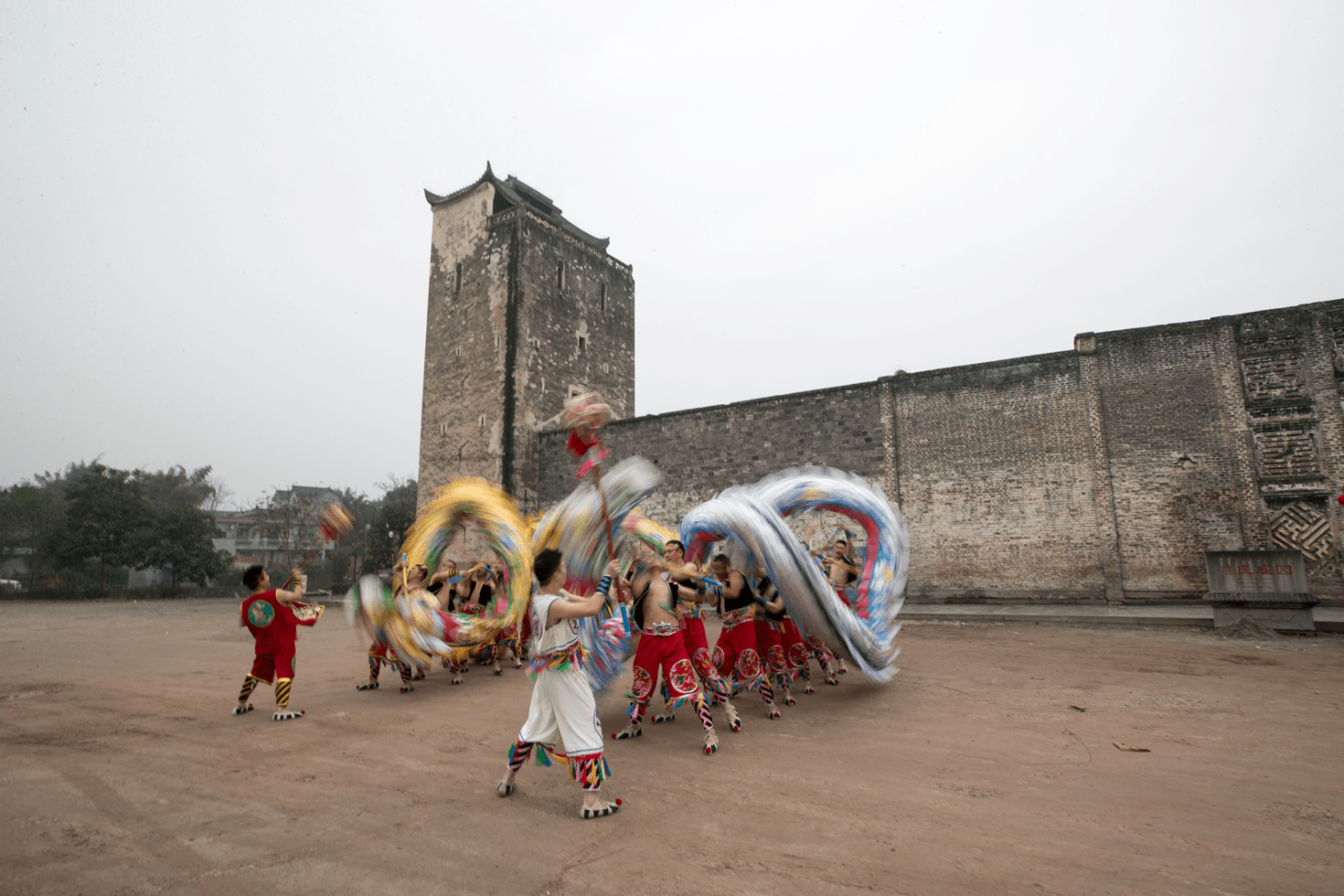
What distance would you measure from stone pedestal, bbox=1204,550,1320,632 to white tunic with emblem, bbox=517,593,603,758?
11.1 m

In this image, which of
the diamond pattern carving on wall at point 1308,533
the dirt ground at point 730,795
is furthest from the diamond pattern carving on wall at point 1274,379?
the dirt ground at point 730,795

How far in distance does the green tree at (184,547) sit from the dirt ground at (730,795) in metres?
24.9

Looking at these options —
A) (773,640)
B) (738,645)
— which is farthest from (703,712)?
(773,640)

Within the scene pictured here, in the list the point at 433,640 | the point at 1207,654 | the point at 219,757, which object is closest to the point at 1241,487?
the point at 1207,654

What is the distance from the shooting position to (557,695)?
3941mm

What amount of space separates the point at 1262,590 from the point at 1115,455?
4.35m

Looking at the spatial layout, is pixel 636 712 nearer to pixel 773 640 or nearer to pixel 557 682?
pixel 557 682

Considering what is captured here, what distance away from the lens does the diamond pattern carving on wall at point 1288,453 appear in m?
12.6

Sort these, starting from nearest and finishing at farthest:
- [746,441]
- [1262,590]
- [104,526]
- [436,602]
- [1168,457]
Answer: [436,602]
[1262,590]
[1168,457]
[746,441]
[104,526]

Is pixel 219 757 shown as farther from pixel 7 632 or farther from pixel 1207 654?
pixel 7 632

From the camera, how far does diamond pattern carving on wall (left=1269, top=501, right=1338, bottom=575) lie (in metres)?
12.3

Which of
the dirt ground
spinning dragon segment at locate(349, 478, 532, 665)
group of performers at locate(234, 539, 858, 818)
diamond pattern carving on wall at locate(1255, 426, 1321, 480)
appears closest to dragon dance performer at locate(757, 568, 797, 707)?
group of performers at locate(234, 539, 858, 818)

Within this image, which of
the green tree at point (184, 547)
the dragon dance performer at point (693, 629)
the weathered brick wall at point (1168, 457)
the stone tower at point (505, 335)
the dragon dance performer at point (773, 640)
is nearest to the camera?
the dragon dance performer at point (693, 629)

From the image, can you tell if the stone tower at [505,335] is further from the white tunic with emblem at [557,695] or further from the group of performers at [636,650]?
the white tunic with emblem at [557,695]
